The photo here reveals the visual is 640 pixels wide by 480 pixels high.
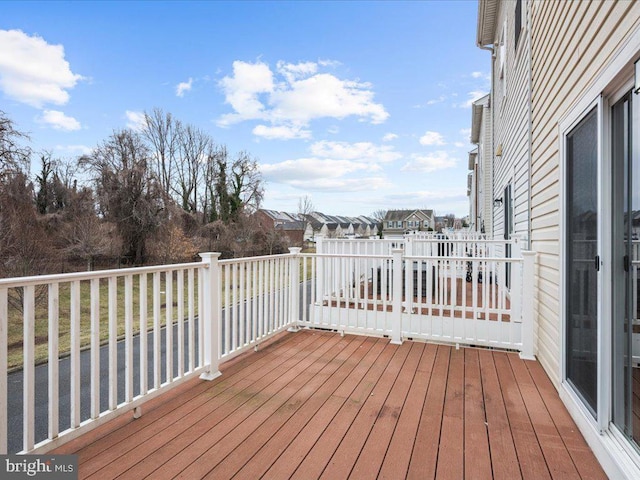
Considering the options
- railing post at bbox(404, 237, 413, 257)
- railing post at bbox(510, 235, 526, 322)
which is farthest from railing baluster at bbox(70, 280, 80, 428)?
railing post at bbox(404, 237, 413, 257)

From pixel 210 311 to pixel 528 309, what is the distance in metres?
2.87

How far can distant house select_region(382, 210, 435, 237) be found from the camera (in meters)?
50.9

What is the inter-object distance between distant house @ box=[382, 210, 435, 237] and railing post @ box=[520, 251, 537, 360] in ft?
153

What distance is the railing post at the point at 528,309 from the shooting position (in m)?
3.30

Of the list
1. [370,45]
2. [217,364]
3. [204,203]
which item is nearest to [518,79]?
[217,364]

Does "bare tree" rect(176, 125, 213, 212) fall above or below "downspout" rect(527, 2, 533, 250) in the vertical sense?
above

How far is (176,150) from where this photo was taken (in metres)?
20.9

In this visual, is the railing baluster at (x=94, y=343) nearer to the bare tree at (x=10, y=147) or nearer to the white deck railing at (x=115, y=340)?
the white deck railing at (x=115, y=340)

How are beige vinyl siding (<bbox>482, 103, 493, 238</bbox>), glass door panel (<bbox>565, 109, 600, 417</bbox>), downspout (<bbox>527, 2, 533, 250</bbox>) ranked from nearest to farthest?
1. glass door panel (<bbox>565, 109, 600, 417</bbox>)
2. downspout (<bbox>527, 2, 533, 250</bbox>)
3. beige vinyl siding (<bbox>482, 103, 493, 238</bbox>)

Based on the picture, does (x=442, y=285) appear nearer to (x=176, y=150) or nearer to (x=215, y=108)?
(x=215, y=108)

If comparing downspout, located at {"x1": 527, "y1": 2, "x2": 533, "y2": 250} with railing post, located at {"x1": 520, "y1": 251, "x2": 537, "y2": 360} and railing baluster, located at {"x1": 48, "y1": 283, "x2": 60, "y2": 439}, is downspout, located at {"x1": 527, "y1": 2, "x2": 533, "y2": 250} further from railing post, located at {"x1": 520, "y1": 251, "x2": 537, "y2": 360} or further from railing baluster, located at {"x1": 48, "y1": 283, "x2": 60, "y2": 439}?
railing baluster, located at {"x1": 48, "y1": 283, "x2": 60, "y2": 439}

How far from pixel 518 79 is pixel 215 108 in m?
15.6

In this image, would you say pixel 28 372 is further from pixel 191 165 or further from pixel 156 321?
pixel 191 165

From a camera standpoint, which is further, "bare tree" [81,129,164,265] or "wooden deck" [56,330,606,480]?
"bare tree" [81,129,164,265]
